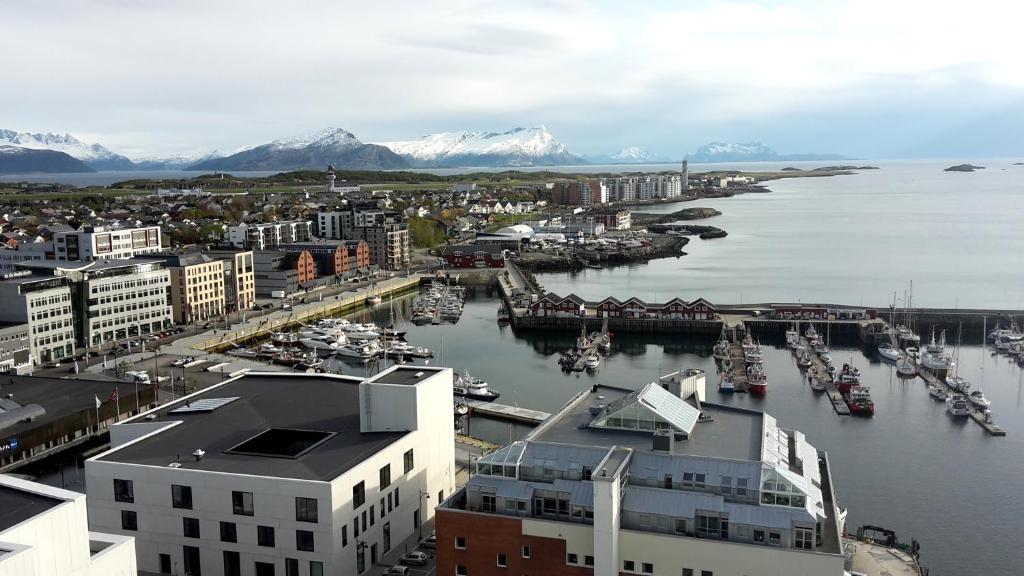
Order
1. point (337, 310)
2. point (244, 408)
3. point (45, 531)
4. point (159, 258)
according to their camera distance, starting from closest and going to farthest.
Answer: point (45, 531)
point (244, 408)
point (159, 258)
point (337, 310)

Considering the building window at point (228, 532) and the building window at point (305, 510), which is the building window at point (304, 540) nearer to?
the building window at point (305, 510)

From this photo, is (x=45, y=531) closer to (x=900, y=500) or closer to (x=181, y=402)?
(x=181, y=402)

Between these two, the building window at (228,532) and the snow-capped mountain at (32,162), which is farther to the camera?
the snow-capped mountain at (32,162)

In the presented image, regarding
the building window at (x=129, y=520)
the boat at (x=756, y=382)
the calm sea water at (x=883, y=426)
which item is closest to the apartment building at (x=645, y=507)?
the building window at (x=129, y=520)

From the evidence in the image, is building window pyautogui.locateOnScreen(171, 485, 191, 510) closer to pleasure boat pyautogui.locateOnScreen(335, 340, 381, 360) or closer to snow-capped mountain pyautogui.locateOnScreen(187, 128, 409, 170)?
pleasure boat pyautogui.locateOnScreen(335, 340, 381, 360)

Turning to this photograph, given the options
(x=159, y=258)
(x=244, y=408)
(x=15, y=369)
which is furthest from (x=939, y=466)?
(x=159, y=258)

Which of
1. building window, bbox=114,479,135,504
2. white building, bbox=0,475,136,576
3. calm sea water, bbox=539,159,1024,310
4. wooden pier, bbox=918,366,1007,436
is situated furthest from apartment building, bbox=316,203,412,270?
white building, bbox=0,475,136,576

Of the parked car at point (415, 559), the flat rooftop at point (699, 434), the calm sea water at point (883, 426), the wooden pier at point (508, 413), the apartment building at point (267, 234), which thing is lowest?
the calm sea water at point (883, 426)
